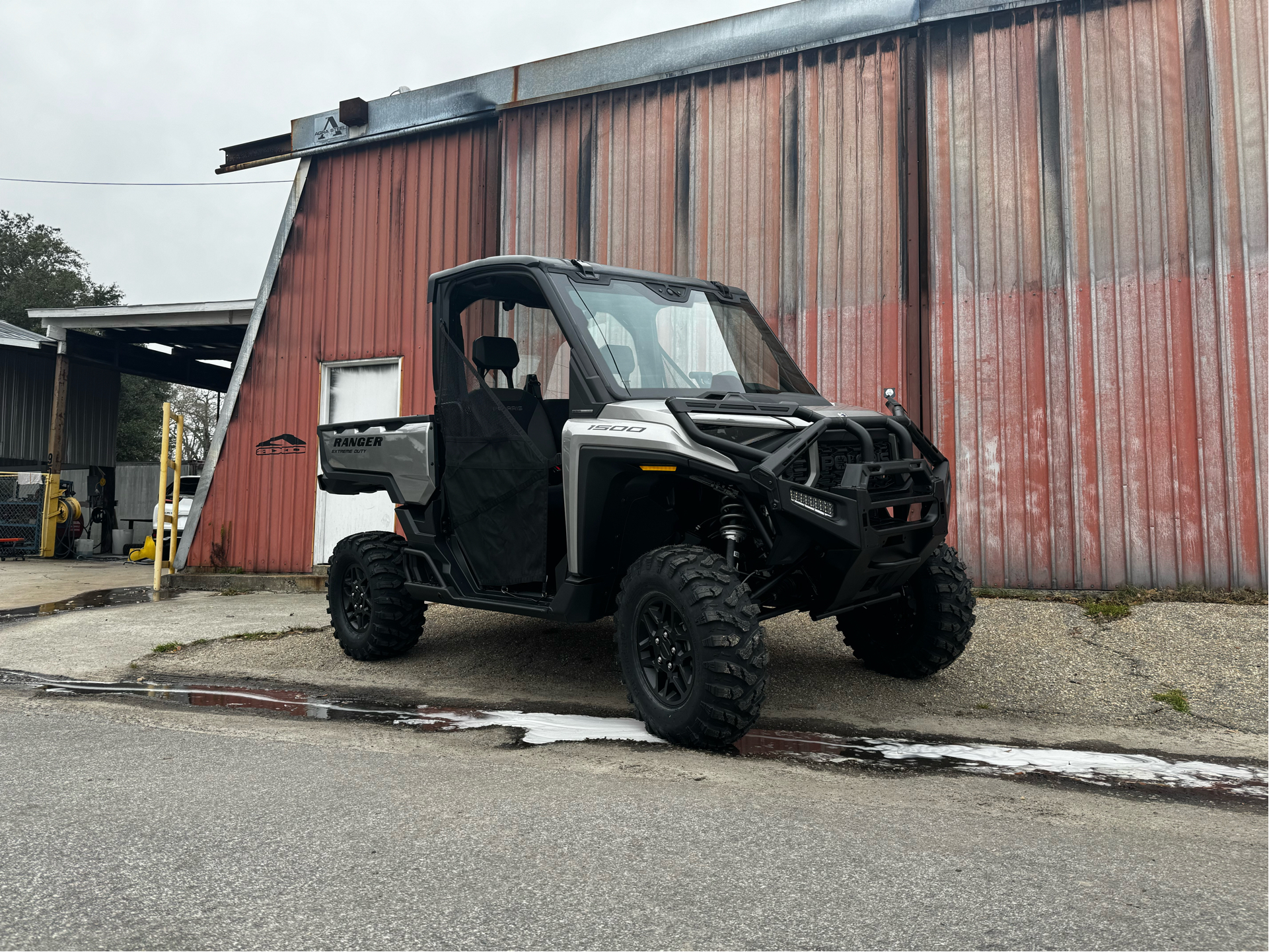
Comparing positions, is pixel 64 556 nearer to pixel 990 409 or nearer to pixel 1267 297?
pixel 990 409

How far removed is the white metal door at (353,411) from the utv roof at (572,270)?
5.88 meters

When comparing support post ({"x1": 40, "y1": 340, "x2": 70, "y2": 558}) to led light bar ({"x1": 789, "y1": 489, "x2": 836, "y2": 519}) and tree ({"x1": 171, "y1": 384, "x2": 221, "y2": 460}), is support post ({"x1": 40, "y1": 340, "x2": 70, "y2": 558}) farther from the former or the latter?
tree ({"x1": 171, "y1": 384, "x2": 221, "y2": 460})

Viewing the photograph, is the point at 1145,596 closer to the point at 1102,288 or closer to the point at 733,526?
the point at 1102,288

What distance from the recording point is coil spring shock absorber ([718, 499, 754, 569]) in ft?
14.3

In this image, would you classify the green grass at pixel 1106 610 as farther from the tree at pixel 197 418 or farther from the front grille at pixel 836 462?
the tree at pixel 197 418

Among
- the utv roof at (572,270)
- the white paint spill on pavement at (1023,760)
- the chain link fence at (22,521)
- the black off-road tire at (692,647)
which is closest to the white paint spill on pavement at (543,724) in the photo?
the black off-road tire at (692,647)

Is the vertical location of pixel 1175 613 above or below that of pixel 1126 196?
below

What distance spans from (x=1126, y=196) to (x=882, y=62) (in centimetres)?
277

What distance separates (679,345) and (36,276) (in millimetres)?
47151

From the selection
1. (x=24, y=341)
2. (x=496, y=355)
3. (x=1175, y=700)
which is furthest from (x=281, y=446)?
(x=24, y=341)

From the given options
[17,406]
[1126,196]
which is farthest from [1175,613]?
[17,406]

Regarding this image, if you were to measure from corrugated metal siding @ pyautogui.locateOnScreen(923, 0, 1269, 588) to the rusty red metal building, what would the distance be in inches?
0.8

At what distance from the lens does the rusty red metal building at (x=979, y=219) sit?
26.2 ft

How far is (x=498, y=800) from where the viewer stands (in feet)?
11.0
